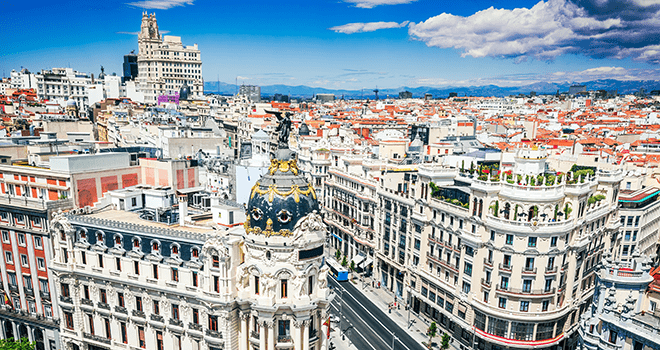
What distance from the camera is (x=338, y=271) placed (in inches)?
3871

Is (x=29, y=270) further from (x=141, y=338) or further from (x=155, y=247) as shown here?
(x=155, y=247)

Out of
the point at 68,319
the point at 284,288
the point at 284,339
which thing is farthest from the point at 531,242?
the point at 68,319

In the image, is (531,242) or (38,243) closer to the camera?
(531,242)

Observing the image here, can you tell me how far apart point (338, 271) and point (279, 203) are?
176 ft

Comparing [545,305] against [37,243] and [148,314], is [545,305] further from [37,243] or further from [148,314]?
[37,243]

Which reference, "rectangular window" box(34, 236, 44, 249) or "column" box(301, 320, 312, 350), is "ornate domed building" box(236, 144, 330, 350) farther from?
"rectangular window" box(34, 236, 44, 249)

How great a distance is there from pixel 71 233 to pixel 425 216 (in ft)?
181

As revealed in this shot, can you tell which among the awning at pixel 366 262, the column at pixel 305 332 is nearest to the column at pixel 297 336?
the column at pixel 305 332

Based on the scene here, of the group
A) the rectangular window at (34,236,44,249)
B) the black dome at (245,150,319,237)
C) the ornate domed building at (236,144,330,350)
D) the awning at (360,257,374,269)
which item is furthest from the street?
the rectangular window at (34,236,44,249)

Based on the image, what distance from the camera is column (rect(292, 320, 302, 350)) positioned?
49.2m

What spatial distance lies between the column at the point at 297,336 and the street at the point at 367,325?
2653 cm

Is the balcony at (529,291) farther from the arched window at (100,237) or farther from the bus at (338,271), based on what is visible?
the arched window at (100,237)

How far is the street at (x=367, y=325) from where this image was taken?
74213 mm

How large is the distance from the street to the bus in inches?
170
